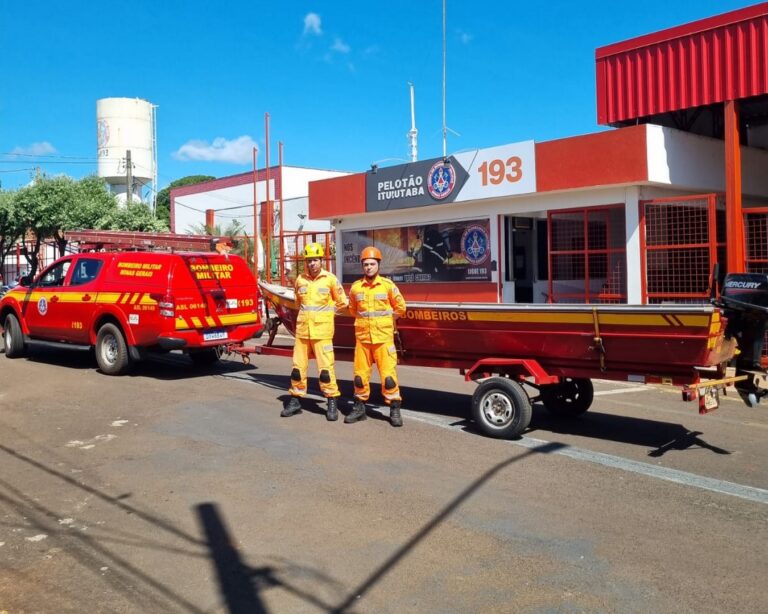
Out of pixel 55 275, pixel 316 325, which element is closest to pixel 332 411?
pixel 316 325

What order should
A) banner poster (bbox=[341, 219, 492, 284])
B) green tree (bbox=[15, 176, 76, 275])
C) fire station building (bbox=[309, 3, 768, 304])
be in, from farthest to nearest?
1. green tree (bbox=[15, 176, 76, 275])
2. banner poster (bbox=[341, 219, 492, 284])
3. fire station building (bbox=[309, 3, 768, 304])

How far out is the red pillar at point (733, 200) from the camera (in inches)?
A: 487

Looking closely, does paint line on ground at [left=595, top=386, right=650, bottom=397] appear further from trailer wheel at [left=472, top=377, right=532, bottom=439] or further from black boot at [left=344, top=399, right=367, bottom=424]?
black boot at [left=344, top=399, right=367, bottom=424]

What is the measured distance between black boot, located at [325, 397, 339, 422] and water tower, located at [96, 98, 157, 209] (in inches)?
1955

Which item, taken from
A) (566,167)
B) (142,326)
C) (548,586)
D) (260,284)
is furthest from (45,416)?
(566,167)

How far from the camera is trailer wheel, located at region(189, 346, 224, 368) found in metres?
12.0

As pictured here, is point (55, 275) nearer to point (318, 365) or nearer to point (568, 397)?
point (318, 365)

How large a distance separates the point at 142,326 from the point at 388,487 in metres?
6.17

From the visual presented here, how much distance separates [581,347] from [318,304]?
286 cm

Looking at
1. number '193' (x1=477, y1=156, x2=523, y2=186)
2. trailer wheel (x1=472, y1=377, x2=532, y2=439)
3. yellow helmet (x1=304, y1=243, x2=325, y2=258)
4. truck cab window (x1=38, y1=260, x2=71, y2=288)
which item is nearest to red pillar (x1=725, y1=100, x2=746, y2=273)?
number '193' (x1=477, y1=156, x2=523, y2=186)

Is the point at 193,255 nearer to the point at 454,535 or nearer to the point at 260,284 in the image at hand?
the point at 260,284

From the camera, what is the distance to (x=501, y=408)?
712 cm

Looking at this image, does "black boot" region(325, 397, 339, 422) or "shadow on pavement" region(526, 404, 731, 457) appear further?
"black boot" region(325, 397, 339, 422)

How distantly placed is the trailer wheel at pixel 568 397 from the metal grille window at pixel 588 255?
24.5 feet
